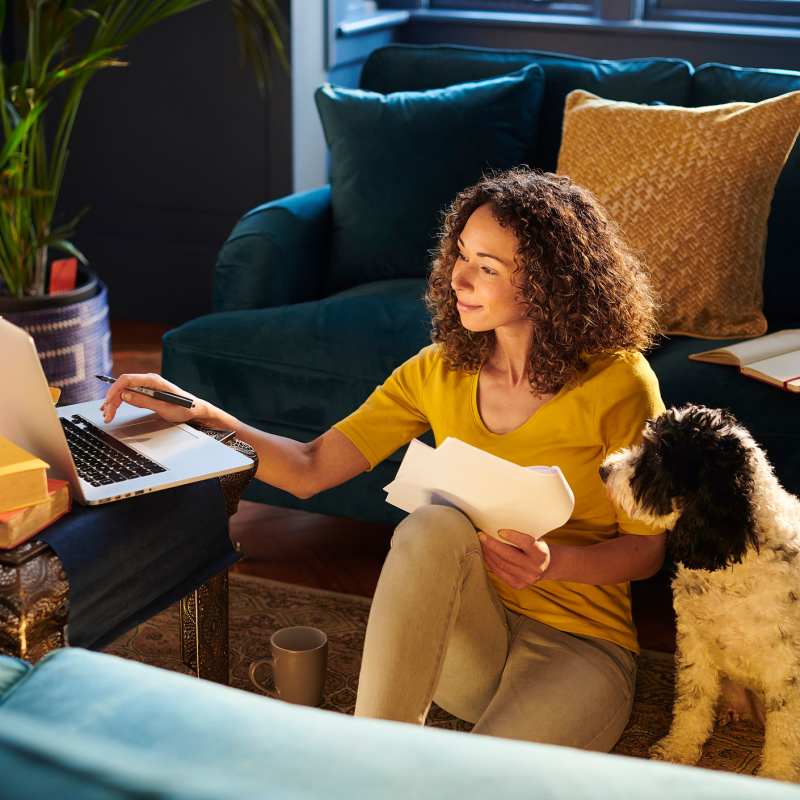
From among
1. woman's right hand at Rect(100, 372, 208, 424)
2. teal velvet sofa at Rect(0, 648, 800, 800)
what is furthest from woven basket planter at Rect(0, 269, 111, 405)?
teal velvet sofa at Rect(0, 648, 800, 800)

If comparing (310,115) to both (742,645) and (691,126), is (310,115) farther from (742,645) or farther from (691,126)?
(742,645)

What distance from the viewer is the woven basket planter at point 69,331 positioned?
3236 millimetres

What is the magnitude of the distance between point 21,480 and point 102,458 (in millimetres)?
228

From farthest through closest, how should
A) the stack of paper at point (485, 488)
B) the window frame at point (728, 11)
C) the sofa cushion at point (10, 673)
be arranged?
the window frame at point (728, 11) → the stack of paper at point (485, 488) → the sofa cushion at point (10, 673)

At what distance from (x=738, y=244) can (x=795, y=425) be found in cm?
53

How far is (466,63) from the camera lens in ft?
10.6

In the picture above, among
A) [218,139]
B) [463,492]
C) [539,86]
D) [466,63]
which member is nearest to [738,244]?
[539,86]

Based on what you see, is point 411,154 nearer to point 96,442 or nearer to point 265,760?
point 96,442

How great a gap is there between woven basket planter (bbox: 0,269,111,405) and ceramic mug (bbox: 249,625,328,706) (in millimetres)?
1482

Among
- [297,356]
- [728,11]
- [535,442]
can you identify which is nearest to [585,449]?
[535,442]

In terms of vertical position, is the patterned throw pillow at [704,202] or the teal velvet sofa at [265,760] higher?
the teal velvet sofa at [265,760]

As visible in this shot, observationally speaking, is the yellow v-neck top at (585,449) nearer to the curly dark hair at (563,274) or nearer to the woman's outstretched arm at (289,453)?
the curly dark hair at (563,274)

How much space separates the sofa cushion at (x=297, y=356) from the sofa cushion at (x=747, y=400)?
54cm

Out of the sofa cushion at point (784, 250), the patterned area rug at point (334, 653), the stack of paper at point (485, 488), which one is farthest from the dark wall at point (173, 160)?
the stack of paper at point (485, 488)
